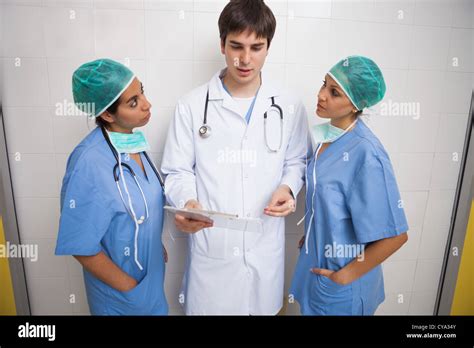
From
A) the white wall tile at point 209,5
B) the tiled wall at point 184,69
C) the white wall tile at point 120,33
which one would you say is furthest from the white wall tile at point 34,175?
the white wall tile at point 209,5

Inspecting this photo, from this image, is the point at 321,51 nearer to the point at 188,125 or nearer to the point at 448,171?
the point at 188,125

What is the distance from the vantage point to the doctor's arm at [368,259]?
1.09 metres

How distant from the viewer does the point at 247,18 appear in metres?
1.08

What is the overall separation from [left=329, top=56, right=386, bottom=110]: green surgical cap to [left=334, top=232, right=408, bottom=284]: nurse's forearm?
454 millimetres

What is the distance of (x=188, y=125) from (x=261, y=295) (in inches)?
27.5

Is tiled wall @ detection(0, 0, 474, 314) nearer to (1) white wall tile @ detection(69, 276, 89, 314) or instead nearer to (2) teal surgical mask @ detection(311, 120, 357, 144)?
(1) white wall tile @ detection(69, 276, 89, 314)

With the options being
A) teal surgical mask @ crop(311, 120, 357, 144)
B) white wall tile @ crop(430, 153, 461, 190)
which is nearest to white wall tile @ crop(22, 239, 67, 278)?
teal surgical mask @ crop(311, 120, 357, 144)

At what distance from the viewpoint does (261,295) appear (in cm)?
127

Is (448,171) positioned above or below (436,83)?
below

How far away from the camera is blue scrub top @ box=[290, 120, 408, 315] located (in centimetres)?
105

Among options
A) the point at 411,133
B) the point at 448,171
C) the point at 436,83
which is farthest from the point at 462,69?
the point at 448,171

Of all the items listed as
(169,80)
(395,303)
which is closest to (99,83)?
(169,80)

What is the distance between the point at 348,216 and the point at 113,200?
77 centimetres

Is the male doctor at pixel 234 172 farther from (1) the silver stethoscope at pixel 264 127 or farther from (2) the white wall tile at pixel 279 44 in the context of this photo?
(2) the white wall tile at pixel 279 44
